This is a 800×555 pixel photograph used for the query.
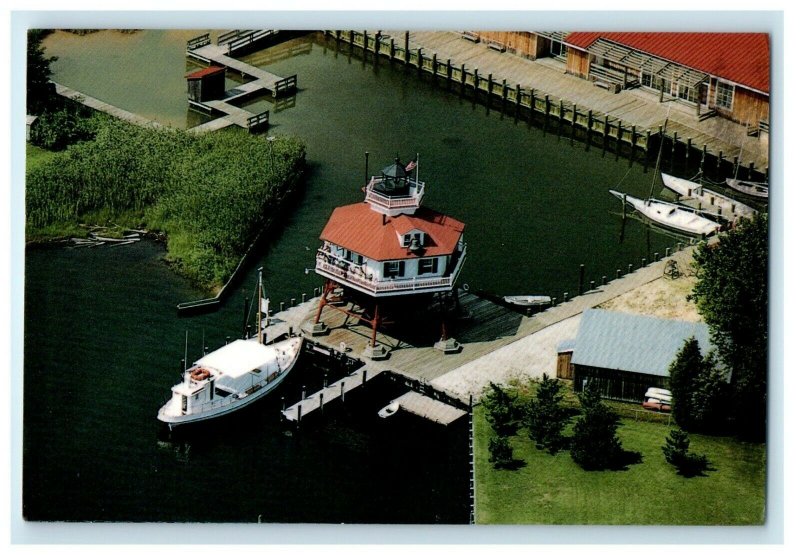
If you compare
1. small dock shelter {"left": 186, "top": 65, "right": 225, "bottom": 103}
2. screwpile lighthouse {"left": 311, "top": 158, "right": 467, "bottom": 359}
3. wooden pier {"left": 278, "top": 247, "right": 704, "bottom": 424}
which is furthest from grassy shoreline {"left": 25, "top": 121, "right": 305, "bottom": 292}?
screwpile lighthouse {"left": 311, "top": 158, "right": 467, "bottom": 359}

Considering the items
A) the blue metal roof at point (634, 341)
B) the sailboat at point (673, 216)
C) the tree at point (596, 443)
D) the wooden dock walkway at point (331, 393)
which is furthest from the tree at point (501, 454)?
the sailboat at point (673, 216)

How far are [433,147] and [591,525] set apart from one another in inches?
1056

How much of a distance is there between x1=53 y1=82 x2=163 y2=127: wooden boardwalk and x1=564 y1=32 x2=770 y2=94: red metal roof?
21.1 metres

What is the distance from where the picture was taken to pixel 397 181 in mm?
85375

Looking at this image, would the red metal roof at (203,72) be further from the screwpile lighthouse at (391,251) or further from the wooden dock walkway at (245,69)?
the screwpile lighthouse at (391,251)

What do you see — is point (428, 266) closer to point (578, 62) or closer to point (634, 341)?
point (634, 341)

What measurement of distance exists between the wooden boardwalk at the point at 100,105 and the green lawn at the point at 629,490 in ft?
92.4

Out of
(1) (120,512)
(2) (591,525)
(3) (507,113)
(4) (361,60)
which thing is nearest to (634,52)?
(3) (507,113)

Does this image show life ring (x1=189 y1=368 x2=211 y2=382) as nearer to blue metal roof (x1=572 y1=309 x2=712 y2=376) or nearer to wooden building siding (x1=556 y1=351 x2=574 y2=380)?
wooden building siding (x1=556 y1=351 x2=574 y2=380)

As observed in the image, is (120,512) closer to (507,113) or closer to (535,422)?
(535,422)

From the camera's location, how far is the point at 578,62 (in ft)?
333

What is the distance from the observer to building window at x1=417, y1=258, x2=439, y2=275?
85.2 m

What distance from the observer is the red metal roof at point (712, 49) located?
83.6 metres

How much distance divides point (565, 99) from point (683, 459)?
92.1 feet
